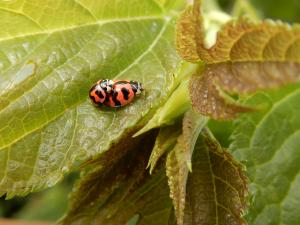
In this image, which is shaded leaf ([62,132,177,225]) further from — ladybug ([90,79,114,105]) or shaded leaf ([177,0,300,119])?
shaded leaf ([177,0,300,119])

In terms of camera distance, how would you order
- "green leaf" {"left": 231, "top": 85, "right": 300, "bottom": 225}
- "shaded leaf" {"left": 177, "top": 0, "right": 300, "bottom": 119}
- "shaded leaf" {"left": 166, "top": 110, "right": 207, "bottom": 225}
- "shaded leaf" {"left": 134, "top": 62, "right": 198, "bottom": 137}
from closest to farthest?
"shaded leaf" {"left": 177, "top": 0, "right": 300, "bottom": 119}
"shaded leaf" {"left": 166, "top": 110, "right": 207, "bottom": 225}
"shaded leaf" {"left": 134, "top": 62, "right": 198, "bottom": 137}
"green leaf" {"left": 231, "top": 85, "right": 300, "bottom": 225}

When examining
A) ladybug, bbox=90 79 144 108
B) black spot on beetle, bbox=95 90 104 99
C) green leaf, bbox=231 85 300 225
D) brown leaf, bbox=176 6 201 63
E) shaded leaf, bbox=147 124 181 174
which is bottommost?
green leaf, bbox=231 85 300 225

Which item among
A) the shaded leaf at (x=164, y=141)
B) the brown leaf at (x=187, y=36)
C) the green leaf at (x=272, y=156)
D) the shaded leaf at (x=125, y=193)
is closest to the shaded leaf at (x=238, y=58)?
the brown leaf at (x=187, y=36)

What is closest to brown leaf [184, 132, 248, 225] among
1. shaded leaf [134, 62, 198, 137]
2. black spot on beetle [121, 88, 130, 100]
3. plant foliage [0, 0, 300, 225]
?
plant foliage [0, 0, 300, 225]

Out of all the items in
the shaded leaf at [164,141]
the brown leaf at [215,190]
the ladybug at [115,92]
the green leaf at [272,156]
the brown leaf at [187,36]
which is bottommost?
the green leaf at [272,156]

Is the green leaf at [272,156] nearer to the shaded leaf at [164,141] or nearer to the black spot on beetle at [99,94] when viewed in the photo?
the shaded leaf at [164,141]

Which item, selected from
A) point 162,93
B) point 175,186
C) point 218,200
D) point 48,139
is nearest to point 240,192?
point 218,200
